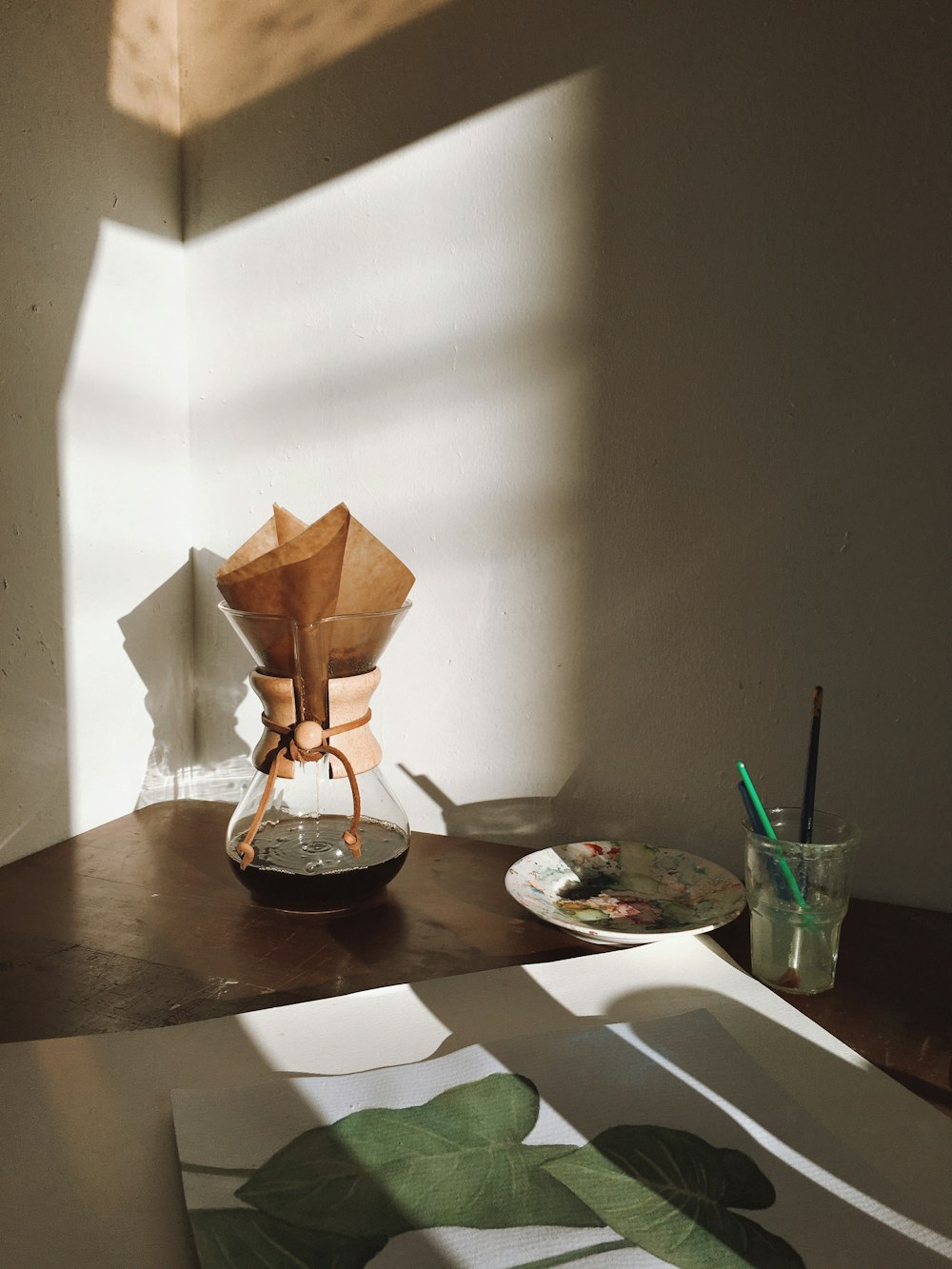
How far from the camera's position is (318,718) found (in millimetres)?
775

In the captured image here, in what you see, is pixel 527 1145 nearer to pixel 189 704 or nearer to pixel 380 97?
pixel 189 704

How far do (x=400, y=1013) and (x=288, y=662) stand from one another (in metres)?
0.28

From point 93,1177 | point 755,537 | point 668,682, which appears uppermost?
point 755,537

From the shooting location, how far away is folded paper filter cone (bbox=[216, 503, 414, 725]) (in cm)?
74

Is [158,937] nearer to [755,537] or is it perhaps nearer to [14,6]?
[755,537]

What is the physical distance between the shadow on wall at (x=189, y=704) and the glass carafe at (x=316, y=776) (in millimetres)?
269

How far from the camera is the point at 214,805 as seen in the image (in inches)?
42.4

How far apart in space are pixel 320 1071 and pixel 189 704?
609 millimetres

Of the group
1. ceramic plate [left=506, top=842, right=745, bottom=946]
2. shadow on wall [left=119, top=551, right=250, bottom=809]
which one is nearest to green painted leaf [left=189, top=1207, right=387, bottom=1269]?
ceramic plate [left=506, top=842, right=745, bottom=946]

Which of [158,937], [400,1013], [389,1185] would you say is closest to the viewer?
[389,1185]

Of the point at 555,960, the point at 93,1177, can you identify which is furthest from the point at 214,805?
the point at 93,1177

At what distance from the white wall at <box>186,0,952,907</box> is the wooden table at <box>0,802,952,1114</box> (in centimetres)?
14

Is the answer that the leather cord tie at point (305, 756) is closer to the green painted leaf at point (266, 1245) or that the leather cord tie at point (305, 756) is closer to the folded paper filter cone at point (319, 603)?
the folded paper filter cone at point (319, 603)

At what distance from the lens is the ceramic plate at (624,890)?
76 centimetres
